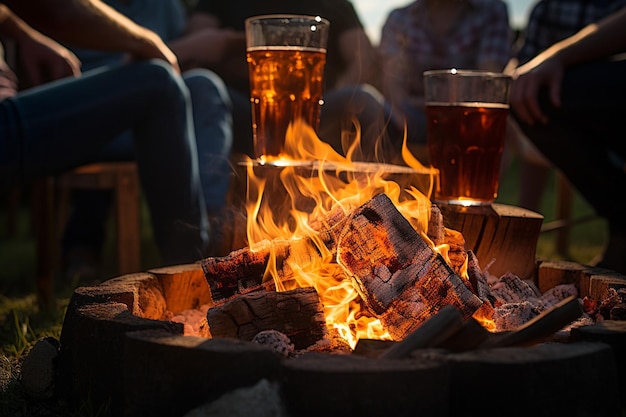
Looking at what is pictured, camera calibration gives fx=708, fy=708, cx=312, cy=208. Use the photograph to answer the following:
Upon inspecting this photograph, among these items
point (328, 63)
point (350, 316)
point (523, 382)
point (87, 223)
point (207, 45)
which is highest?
point (207, 45)

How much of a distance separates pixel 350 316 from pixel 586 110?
6.90ft

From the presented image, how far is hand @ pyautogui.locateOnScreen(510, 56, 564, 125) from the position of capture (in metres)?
3.55

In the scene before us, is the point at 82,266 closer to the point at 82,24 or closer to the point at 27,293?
the point at 27,293

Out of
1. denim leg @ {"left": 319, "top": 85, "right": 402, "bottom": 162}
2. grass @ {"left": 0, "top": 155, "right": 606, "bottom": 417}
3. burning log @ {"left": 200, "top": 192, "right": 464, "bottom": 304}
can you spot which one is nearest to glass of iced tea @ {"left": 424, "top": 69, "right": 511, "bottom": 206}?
burning log @ {"left": 200, "top": 192, "right": 464, "bottom": 304}

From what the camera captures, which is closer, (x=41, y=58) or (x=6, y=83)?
(x=6, y=83)

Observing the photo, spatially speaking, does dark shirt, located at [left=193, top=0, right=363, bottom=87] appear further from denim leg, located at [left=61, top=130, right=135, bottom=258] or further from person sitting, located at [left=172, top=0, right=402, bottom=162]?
denim leg, located at [left=61, top=130, right=135, bottom=258]

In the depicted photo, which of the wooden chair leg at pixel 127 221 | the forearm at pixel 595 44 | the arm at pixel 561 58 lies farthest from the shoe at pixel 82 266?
the forearm at pixel 595 44

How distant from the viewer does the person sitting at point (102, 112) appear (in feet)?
9.63

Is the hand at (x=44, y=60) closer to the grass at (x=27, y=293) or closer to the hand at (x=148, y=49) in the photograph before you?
the hand at (x=148, y=49)

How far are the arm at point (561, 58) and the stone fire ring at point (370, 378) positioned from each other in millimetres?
2049

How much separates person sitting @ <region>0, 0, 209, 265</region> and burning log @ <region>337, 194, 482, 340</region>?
4.04 feet

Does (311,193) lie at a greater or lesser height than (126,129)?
lesser

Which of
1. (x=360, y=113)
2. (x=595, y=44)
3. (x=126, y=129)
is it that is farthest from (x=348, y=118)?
(x=126, y=129)

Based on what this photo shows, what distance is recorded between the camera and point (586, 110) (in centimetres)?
373
